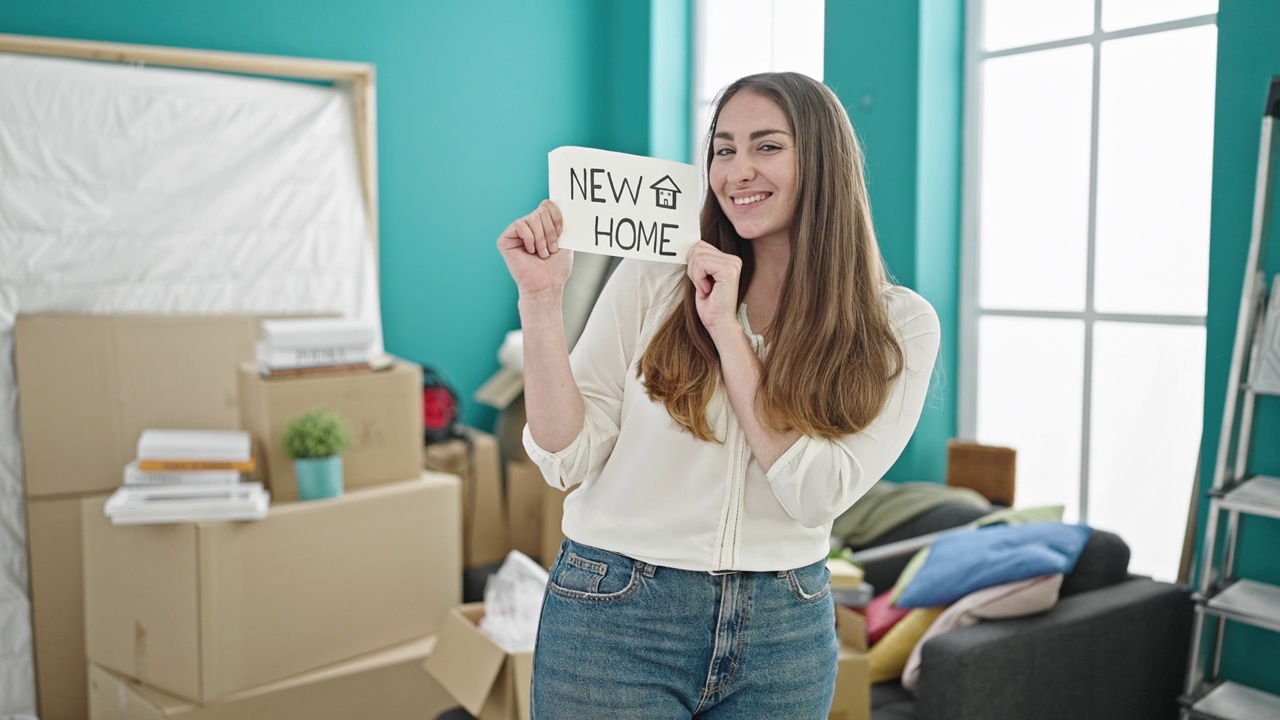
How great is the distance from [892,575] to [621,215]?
67.4 inches

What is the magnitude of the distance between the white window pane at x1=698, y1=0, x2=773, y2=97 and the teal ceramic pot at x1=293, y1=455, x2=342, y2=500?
225 centimetres

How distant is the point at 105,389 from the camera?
10.0 feet

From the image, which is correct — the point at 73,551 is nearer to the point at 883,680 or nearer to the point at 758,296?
the point at 883,680

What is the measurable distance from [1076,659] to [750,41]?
2698mm

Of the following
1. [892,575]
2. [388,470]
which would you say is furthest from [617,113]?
[892,575]

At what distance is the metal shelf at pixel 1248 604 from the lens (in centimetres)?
212

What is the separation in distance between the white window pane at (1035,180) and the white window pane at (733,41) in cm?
101

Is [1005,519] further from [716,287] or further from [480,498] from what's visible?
[480,498]

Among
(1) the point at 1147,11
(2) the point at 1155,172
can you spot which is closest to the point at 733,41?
(1) the point at 1147,11

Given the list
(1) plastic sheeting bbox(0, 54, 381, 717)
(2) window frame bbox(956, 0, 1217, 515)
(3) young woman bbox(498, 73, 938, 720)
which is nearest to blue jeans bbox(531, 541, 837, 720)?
(3) young woman bbox(498, 73, 938, 720)

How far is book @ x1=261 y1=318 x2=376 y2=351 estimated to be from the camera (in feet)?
8.66

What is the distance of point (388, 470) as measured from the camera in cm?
280

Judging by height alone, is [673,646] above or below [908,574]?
above

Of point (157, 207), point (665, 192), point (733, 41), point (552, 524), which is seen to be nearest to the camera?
point (665, 192)
